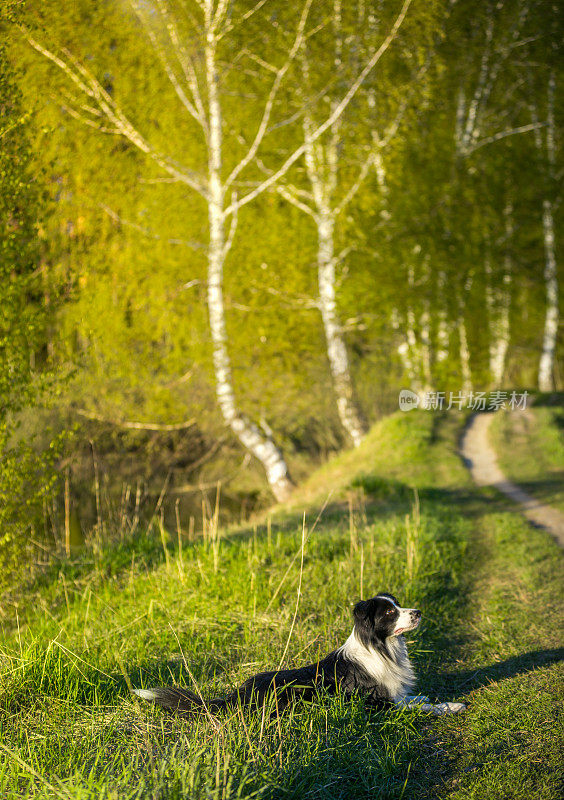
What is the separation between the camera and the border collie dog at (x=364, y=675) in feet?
14.7

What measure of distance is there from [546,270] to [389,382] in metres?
8.03

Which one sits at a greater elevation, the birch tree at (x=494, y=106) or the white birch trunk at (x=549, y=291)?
the birch tree at (x=494, y=106)

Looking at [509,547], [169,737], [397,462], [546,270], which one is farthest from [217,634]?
[546,270]

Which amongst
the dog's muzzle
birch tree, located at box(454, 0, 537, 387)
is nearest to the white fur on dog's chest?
the dog's muzzle

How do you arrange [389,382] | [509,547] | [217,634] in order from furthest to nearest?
[389,382] < [509,547] < [217,634]

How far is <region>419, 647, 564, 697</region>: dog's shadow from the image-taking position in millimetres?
5188

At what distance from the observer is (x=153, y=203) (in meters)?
15.4

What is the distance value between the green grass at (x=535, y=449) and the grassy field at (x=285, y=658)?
2.67 meters

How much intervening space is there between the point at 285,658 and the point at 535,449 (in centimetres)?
1135

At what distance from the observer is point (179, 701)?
14.9 ft

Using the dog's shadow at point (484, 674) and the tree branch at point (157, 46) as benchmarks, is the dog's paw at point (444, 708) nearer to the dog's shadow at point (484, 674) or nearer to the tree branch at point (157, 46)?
the dog's shadow at point (484, 674)

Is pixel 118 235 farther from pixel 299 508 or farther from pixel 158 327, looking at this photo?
pixel 299 508

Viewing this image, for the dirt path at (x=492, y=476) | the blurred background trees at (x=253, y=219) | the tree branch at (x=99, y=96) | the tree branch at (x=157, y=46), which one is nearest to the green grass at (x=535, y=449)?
the dirt path at (x=492, y=476)

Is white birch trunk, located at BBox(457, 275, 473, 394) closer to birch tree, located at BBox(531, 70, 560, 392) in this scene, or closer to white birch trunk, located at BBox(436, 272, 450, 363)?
white birch trunk, located at BBox(436, 272, 450, 363)
